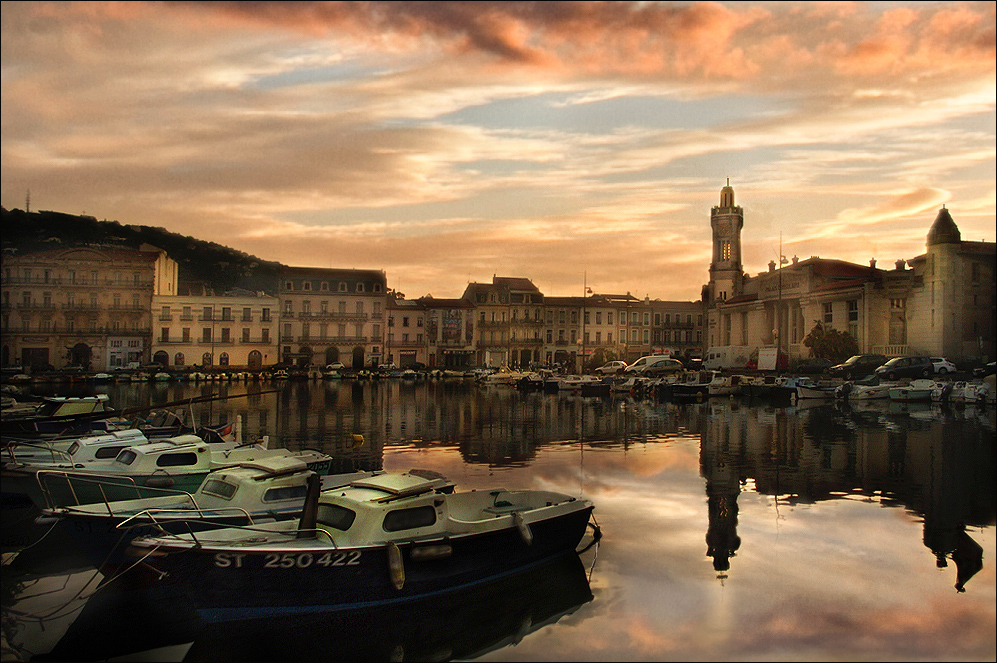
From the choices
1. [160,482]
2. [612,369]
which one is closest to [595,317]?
[612,369]

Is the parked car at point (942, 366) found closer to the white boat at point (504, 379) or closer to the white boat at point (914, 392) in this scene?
the white boat at point (914, 392)

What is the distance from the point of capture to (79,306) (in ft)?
284

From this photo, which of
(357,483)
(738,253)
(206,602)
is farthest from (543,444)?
(738,253)

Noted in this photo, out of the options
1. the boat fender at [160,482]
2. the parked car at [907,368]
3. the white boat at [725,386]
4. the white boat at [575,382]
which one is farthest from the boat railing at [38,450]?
the parked car at [907,368]

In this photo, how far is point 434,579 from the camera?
516 inches

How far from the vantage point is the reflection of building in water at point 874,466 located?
18.6m

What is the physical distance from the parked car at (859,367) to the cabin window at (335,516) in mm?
62649

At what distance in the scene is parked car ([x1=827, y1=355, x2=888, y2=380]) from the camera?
66.6 meters

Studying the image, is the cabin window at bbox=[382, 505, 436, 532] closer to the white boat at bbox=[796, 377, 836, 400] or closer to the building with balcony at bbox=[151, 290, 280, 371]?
the white boat at bbox=[796, 377, 836, 400]

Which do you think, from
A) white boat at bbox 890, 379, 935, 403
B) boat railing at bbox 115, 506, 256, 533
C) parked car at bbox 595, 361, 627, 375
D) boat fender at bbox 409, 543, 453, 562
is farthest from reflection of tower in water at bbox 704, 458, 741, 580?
parked car at bbox 595, 361, 627, 375

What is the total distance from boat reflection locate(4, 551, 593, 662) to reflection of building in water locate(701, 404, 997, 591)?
510 centimetres

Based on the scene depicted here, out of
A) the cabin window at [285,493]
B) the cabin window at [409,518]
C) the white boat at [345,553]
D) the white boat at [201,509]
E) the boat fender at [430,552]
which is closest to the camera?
the white boat at [345,553]

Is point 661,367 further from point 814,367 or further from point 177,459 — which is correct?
point 177,459

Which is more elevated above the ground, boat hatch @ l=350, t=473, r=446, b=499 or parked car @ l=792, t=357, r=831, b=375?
parked car @ l=792, t=357, r=831, b=375
